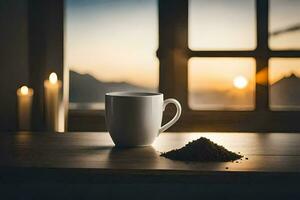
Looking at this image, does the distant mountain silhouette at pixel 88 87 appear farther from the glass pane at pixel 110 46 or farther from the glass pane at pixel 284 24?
the glass pane at pixel 284 24

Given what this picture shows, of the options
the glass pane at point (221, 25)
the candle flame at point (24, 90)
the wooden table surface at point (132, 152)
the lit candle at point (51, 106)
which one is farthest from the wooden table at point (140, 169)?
the glass pane at point (221, 25)

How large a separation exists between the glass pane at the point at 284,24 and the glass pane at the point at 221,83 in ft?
0.41

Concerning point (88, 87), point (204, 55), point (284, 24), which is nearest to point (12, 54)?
point (88, 87)

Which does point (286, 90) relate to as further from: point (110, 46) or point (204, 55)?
point (110, 46)

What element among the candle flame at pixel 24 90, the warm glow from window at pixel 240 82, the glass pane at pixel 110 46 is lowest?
the candle flame at pixel 24 90

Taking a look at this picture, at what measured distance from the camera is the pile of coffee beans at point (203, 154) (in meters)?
0.97

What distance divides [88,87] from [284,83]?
29.6 inches

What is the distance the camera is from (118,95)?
3.64 feet

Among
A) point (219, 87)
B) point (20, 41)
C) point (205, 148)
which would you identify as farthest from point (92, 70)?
point (205, 148)

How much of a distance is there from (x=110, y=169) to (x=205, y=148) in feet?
0.65

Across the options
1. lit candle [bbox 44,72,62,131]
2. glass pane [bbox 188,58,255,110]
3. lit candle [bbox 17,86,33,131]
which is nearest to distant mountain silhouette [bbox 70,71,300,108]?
glass pane [bbox 188,58,255,110]

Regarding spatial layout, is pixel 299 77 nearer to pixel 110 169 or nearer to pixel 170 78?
pixel 170 78

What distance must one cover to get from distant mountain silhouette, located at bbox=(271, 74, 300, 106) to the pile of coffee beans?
1.08 metres

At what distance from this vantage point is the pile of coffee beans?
0.97 metres
